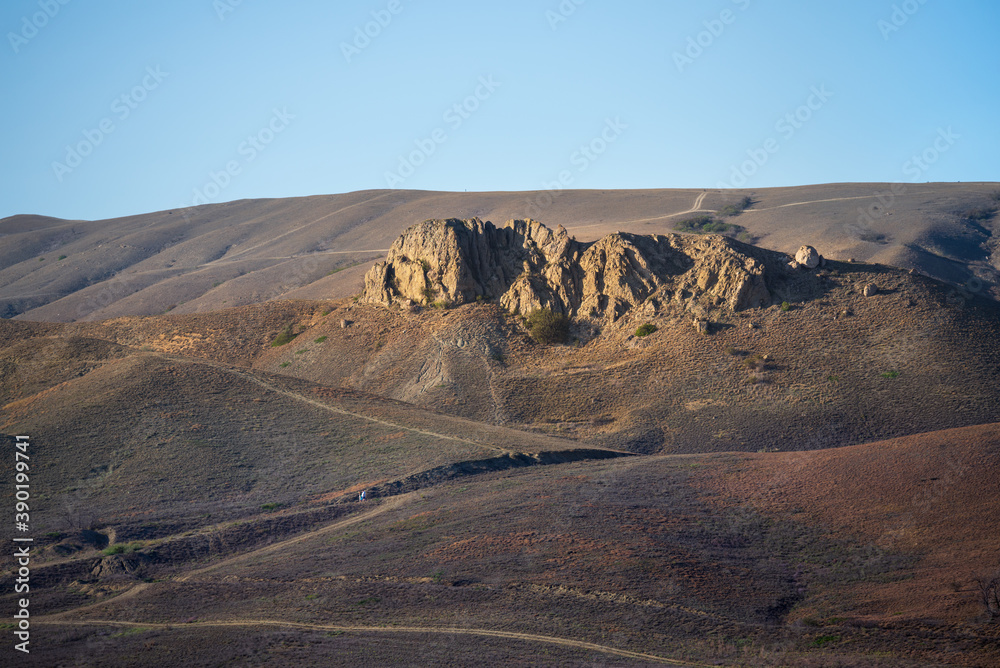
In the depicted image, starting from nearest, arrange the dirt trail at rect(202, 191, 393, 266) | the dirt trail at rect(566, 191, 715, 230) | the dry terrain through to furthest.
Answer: the dry terrain < the dirt trail at rect(566, 191, 715, 230) < the dirt trail at rect(202, 191, 393, 266)

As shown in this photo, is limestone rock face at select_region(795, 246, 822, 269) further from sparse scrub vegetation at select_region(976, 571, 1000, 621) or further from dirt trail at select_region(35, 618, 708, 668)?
dirt trail at select_region(35, 618, 708, 668)

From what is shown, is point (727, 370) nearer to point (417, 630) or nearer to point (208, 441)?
point (208, 441)

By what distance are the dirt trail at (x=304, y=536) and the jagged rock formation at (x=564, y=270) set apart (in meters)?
19.1

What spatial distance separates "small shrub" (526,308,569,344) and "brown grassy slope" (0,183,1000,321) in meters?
30.8

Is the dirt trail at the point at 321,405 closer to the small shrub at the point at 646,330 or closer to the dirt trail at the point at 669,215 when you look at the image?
the small shrub at the point at 646,330

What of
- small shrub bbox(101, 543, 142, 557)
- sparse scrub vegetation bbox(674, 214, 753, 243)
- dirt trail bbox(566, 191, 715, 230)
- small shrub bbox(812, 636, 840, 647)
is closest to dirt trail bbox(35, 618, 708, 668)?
Result: small shrub bbox(812, 636, 840, 647)

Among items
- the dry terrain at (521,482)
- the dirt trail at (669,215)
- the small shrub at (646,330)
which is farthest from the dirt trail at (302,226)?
the small shrub at (646,330)

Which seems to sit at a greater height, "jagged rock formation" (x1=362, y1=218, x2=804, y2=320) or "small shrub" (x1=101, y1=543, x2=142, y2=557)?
"jagged rock formation" (x1=362, y1=218, x2=804, y2=320)

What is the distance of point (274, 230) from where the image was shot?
115m

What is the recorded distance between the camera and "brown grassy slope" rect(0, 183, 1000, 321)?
75.9 meters

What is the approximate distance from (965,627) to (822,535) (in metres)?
5.41

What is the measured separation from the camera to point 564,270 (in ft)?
133

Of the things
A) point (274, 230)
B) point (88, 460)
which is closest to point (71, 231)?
point (274, 230)

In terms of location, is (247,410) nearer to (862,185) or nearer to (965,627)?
(965,627)
